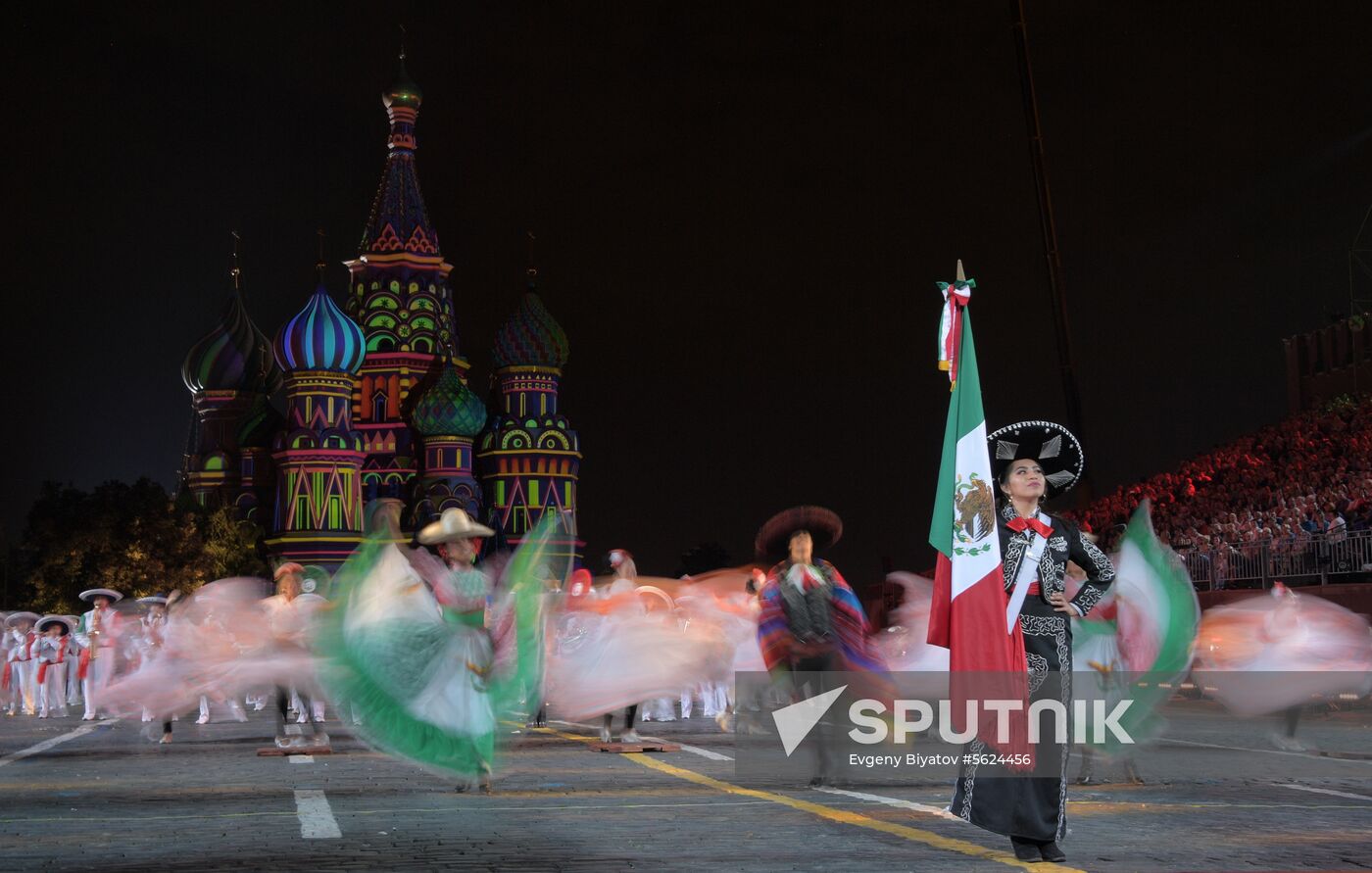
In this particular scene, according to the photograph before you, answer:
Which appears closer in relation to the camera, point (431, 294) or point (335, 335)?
point (335, 335)

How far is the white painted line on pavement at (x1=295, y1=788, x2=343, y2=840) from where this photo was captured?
1045 cm

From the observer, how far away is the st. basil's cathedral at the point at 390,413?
315 feet

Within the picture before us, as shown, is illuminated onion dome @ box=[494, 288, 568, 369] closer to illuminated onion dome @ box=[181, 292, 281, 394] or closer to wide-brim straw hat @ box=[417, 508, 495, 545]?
illuminated onion dome @ box=[181, 292, 281, 394]

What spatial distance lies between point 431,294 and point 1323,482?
76.8 meters

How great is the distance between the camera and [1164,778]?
1415 cm

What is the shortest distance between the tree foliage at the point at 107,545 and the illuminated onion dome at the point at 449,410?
28104 mm

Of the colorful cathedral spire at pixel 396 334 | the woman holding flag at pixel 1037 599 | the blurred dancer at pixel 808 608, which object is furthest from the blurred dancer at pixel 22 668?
the colorful cathedral spire at pixel 396 334

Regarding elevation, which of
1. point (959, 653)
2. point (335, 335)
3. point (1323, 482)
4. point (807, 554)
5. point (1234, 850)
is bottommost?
point (1234, 850)

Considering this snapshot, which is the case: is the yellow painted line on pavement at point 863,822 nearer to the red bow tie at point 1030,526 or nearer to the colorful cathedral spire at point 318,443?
the red bow tie at point 1030,526

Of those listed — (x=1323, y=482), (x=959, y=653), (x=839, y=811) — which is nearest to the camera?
(x=959, y=653)

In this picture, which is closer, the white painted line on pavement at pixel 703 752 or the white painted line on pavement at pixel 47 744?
the white painted line on pavement at pixel 703 752

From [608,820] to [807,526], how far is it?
12.0ft

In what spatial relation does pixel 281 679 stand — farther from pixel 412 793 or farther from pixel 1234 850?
pixel 1234 850

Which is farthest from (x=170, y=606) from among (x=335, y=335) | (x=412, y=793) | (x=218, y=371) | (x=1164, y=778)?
(x=218, y=371)
